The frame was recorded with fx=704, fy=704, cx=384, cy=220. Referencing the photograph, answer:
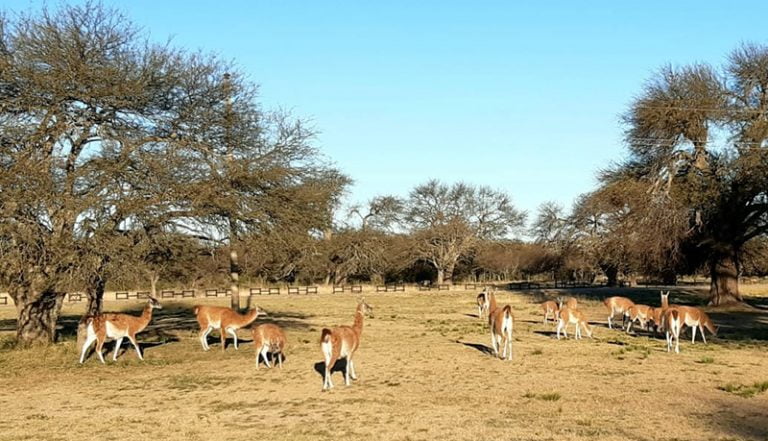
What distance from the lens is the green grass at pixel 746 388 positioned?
1304 centimetres

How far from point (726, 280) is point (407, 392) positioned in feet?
100.0

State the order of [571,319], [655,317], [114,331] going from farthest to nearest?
1. [655,317]
2. [571,319]
3. [114,331]

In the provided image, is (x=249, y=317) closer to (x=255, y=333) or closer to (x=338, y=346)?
(x=255, y=333)

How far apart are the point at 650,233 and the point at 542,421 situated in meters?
28.1

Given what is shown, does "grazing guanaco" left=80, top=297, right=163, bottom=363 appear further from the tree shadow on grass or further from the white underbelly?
the tree shadow on grass

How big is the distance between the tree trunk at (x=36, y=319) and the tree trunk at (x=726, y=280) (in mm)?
33083

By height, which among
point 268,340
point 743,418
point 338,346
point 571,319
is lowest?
point 743,418

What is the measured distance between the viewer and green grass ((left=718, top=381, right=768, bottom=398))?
13.0 meters

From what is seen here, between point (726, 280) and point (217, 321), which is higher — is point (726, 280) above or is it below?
above

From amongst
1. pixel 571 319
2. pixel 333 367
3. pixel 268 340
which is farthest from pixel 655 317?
pixel 268 340

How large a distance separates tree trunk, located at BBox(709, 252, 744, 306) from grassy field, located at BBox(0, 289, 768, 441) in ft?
48.8

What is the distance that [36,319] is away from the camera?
1952 centimetres

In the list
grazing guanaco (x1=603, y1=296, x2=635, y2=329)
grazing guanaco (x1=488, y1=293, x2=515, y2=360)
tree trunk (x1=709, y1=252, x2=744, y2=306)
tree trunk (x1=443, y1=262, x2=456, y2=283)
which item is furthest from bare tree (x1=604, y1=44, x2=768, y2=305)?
tree trunk (x1=443, y1=262, x2=456, y2=283)

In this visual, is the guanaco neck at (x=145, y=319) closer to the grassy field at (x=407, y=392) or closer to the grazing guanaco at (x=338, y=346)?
the grassy field at (x=407, y=392)
